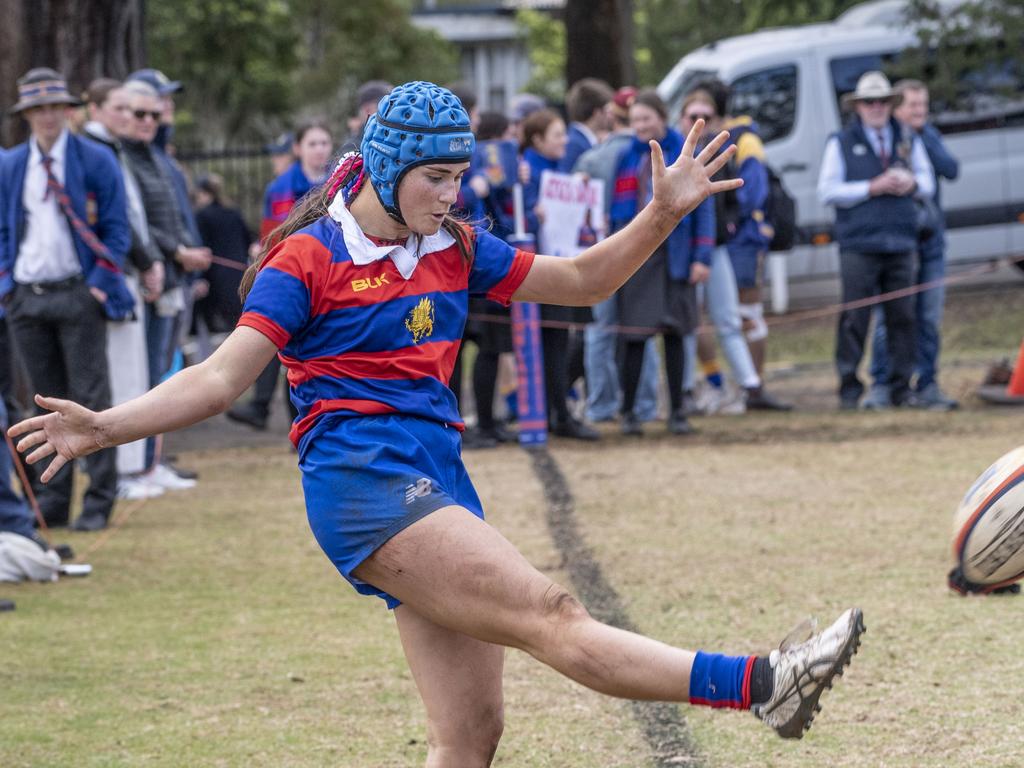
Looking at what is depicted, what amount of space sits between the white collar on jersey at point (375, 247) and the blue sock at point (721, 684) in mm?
1175

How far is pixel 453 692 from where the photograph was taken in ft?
12.2

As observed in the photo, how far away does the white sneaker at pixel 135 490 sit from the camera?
9.80 meters

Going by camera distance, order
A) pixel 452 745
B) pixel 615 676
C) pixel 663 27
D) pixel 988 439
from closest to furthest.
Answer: pixel 615 676 → pixel 452 745 → pixel 988 439 → pixel 663 27

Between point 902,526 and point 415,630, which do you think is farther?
point 902,526

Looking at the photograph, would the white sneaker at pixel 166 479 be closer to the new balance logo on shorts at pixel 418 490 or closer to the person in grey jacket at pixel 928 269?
the person in grey jacket at pixel 928 269

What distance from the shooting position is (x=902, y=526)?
791 centimetres

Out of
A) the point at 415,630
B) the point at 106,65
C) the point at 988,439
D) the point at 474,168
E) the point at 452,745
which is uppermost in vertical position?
the point at 106,65

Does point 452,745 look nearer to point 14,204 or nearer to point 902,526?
point 902,526

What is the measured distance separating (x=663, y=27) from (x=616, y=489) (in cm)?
2135

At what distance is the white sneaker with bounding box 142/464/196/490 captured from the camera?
1012 cm

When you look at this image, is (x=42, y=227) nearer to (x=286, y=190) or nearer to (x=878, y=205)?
(x=286, y=190)

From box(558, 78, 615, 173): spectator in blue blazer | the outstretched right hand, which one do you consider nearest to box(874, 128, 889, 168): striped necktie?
box(558, 78, 615, 173): spectator in blue blazer

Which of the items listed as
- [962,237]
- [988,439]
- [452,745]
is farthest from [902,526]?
[962,237]

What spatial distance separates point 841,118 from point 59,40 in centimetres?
895
